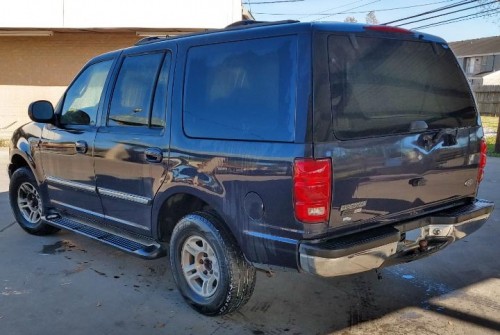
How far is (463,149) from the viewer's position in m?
3.63

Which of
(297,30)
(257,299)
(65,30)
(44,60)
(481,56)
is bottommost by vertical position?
(257,299)

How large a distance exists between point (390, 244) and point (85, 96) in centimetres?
311

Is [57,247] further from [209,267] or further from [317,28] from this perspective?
[317,28]

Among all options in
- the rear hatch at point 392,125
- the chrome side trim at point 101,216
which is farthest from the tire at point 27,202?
the rear hatch at point 392,125

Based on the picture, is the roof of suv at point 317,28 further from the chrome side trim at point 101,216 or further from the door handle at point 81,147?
the chrome side trim at point 101,216

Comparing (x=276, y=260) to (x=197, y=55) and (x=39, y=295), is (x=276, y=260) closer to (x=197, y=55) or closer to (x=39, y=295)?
(x=197, y=55)

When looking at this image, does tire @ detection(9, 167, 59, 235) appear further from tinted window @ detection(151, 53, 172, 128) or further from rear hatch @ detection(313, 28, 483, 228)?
rear hatch @ detection(313, 28, 483, 228)

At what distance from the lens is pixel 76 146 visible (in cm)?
454

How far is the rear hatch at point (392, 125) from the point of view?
9.62ft

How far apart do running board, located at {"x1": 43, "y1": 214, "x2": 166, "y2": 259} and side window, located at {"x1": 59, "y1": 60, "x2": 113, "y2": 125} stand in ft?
3.19

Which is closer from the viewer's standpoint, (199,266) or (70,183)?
(199,266)

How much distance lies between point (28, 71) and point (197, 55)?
14.4 m

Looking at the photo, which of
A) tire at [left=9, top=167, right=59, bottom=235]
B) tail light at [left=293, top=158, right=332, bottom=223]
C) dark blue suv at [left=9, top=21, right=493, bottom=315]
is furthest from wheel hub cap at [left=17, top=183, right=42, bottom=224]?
tail light at [left=293, top=158, right=332, bottom=223]

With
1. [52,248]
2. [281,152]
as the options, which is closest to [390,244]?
[281,152]
